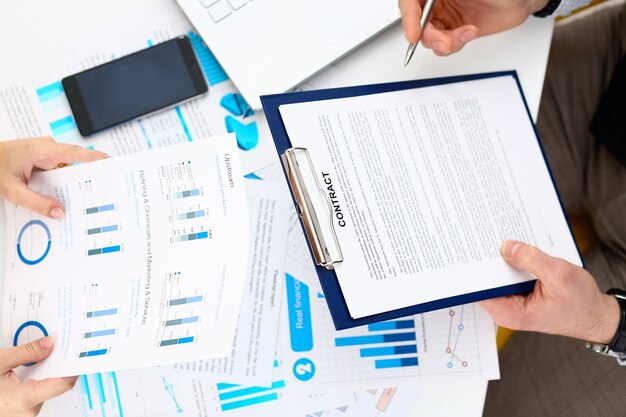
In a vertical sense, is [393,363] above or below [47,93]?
below

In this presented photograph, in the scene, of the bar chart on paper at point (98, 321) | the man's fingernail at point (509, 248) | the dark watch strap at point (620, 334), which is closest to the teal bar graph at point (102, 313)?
the bar chart on paper at point (98, 321)

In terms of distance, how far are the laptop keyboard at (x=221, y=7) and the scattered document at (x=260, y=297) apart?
0.24m

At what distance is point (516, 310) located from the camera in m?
0.67

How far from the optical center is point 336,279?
0.58 m

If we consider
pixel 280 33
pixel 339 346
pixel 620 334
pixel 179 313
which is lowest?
pixel 620 334

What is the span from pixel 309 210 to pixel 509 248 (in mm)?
261

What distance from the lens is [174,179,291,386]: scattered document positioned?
2.29 feet

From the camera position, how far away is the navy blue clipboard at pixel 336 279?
582 millimetres

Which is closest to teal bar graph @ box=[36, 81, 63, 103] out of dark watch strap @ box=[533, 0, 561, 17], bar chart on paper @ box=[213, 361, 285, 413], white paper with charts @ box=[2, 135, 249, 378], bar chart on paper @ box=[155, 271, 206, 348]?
white paper with charts @ box=[2, 135, 249, 378]

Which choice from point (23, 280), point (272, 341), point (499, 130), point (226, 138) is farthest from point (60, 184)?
point (499, 130)

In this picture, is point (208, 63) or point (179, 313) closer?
point (179, 313)

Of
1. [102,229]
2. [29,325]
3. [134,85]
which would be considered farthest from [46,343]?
[134,85]

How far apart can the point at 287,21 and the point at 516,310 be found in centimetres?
51

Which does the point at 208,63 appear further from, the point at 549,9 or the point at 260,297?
the point at 549,9
